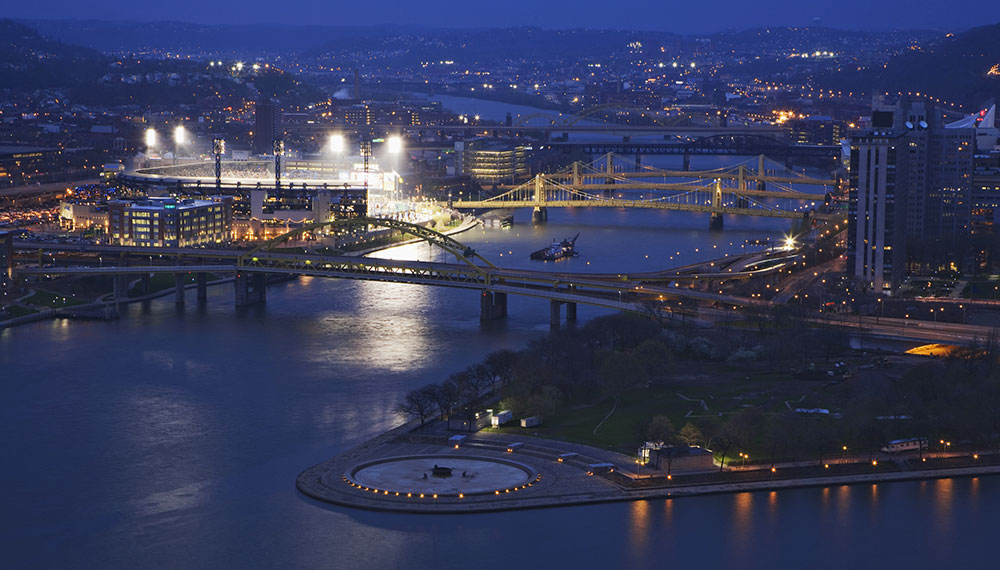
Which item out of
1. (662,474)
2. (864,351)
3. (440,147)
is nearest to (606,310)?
(864,351)

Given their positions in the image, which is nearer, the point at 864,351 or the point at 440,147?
the point at 864,351

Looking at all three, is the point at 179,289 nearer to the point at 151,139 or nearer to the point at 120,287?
the point at 120,287

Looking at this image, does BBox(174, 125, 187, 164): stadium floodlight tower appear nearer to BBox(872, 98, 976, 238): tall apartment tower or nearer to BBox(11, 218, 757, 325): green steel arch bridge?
BBox(11, 218, 757, 325): green steel arch bridge

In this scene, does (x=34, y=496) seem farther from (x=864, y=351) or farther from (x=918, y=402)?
(x=864, y=351)

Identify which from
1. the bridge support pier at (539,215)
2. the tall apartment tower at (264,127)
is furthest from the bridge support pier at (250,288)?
the tall apartment tower at (264,127)

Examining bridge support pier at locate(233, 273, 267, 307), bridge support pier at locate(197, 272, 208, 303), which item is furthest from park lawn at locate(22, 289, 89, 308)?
bridge support pier at locate(233, 273, 267, 307)
